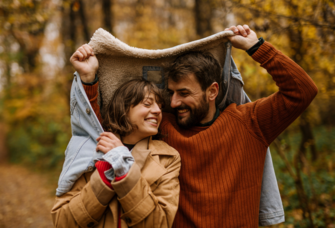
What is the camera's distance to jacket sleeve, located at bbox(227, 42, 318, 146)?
2.01 meters

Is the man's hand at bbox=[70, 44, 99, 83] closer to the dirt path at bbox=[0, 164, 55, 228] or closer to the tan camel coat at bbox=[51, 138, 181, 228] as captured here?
the tan camel coat at bbox=[51, 138, 181, 228]

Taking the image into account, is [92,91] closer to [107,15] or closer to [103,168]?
[103,168]

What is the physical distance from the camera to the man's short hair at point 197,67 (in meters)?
2.26

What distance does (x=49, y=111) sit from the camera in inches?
435

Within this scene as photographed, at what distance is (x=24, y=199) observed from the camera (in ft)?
26.0

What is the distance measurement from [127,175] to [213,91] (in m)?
1.21

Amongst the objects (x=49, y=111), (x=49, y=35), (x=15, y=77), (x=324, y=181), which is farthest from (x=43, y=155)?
(x=324, y=181)

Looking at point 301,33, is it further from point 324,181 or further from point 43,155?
point 43,155

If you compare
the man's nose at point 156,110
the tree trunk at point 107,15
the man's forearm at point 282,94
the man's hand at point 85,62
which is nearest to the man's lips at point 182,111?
the man's nose at point 156,110

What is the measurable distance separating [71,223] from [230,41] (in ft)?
6.31

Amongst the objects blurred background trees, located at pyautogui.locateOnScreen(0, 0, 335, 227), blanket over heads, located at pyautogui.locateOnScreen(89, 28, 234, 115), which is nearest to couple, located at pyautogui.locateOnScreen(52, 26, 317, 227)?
blanket over heads, located at pyautogui.locateOnScreen(89, 28, 234, 115)

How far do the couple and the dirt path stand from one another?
5.21 metres

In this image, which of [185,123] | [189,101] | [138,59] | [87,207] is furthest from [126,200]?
[138,59]

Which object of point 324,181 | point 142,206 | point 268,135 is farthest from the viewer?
point 324,181
